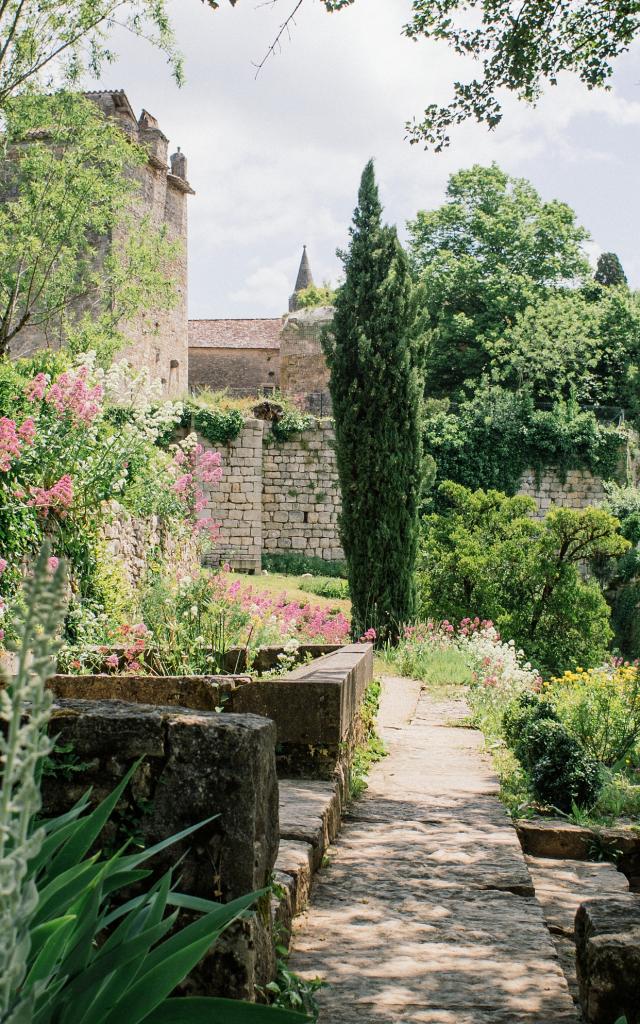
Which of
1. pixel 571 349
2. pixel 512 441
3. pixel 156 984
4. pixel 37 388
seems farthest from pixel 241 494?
pixel 156 984

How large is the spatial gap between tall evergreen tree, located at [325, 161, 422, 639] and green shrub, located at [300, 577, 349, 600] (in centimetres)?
545

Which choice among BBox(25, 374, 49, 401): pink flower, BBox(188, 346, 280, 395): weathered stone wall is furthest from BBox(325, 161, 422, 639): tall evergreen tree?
BBox(188, 346, 280, 395): weathered stone wall

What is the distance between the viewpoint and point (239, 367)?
3969 centimetres

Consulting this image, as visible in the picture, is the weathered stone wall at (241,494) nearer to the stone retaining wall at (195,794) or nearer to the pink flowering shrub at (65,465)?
the pink flowering shrub at (65,465)

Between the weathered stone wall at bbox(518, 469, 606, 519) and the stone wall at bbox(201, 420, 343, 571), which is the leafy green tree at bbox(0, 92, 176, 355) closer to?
the stone wall at bbox(201, 420, 343, 571)

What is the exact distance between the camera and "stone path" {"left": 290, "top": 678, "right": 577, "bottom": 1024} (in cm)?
259

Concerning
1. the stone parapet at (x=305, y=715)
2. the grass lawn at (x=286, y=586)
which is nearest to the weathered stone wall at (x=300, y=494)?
the grass lawn at (x=286, y=586)

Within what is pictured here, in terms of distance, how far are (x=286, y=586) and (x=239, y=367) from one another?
2269 centimetres

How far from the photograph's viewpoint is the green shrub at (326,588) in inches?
709

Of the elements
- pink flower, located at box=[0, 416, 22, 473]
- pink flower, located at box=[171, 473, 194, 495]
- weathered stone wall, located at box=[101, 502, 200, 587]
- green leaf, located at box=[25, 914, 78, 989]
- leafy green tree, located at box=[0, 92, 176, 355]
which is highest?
leafy green tree, located at box=[0, 92, 176, 355]

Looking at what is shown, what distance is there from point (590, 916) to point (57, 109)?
1311 centimetres

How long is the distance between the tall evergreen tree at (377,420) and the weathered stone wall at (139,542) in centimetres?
242

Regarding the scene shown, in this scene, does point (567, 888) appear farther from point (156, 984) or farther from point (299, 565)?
point (299, 565)

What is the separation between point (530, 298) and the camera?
1094 inches
